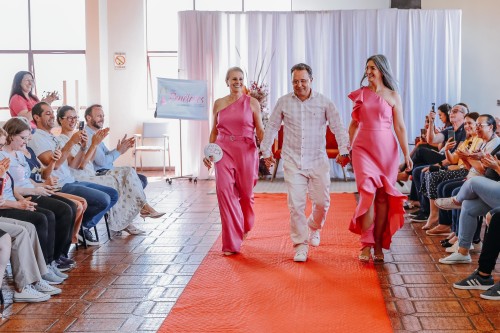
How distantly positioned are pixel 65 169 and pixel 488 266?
11.2 feet

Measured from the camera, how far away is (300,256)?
5824mm

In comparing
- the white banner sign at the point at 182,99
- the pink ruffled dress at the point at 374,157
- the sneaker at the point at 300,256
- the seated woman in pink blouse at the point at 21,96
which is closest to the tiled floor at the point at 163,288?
the pink ruffled dress at the point at 374,157

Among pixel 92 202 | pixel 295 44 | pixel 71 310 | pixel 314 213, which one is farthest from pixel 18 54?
pixel 71 310

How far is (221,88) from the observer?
11953 mm

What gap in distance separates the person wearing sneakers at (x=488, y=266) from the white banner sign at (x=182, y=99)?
678cm

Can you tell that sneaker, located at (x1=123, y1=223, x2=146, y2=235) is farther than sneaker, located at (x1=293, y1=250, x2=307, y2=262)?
Yes

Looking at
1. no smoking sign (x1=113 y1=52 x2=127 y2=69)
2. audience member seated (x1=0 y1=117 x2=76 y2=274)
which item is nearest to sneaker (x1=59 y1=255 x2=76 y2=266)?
audience member seated (x1=0 y1=117 x2=76 y2=274)

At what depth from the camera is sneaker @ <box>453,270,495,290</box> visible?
16.1 feet

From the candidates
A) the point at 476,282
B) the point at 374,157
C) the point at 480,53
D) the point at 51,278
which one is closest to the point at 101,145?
the point at 51,278

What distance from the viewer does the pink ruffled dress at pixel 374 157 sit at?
570cm

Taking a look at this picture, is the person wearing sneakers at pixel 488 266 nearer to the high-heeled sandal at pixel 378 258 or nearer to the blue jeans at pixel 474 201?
the blue jeans at pixel 474 201

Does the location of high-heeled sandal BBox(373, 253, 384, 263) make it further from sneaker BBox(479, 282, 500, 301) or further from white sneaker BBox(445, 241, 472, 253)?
sneaker BBox(479, 282, 500, 301)

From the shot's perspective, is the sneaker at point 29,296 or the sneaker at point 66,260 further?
the sneaker at point 66,260

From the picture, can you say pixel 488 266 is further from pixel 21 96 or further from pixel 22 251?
pixel 21 96
